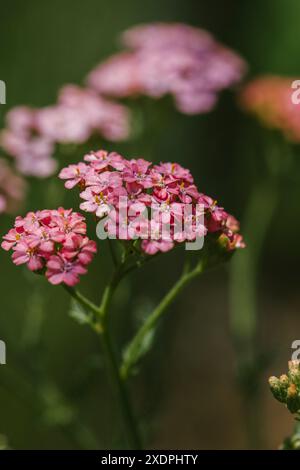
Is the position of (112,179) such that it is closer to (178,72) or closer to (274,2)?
(178,72)

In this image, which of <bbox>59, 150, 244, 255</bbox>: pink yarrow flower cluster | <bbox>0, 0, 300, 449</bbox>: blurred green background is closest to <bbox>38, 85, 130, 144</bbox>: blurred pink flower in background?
<bbox>0, 0, 300, 449</bbox>: blurred green background

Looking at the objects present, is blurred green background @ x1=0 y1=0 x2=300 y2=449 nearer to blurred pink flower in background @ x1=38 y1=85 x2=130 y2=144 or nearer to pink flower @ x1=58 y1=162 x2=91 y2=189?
blurred pink flower in background @ x1=38 y1=85 x2=130 y2=144

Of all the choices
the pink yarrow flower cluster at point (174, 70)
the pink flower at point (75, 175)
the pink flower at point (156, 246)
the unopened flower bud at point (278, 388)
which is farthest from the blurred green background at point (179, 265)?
the pink flower at point (156, 246)

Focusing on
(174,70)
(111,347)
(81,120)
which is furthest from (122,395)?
(174,70)

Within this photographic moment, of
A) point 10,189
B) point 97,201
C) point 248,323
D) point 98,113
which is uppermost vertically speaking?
point 98,113

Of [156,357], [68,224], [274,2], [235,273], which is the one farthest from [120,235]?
[274,2]

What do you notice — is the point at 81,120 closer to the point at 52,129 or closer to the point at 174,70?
the point at 52,129
